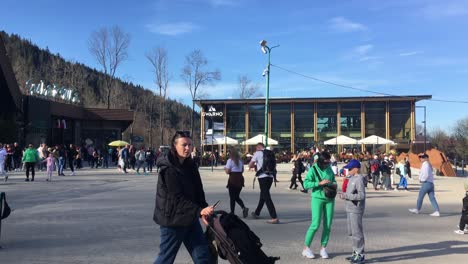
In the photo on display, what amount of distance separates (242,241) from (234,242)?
76mm

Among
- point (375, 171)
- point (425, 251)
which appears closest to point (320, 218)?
point (425, 251)

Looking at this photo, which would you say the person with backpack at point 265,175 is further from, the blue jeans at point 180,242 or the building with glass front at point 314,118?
the building with glass front at point 314,118

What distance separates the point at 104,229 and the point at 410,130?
195 ft

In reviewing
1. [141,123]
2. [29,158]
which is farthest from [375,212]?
[141,123]

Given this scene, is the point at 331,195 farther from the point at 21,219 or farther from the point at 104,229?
the point at 21,219

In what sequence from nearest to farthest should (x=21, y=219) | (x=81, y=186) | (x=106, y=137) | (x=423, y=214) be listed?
(x=21, y=219) → (x=423, y=214) → (x=81, y=186) → (x=106, y=137)

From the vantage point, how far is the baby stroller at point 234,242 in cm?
423

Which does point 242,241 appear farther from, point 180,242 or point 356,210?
point 356,210

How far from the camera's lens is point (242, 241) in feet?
14.0

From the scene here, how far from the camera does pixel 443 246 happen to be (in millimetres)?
8156

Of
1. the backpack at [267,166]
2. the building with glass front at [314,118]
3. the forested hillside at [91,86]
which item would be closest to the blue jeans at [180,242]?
the backpack at [267,166]

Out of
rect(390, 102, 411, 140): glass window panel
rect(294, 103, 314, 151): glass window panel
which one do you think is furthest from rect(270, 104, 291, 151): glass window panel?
rect(390, 102, 411, 140): glass window panel

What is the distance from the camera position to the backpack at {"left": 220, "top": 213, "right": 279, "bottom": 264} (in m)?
4.23

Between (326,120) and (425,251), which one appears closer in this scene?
(425,251)
